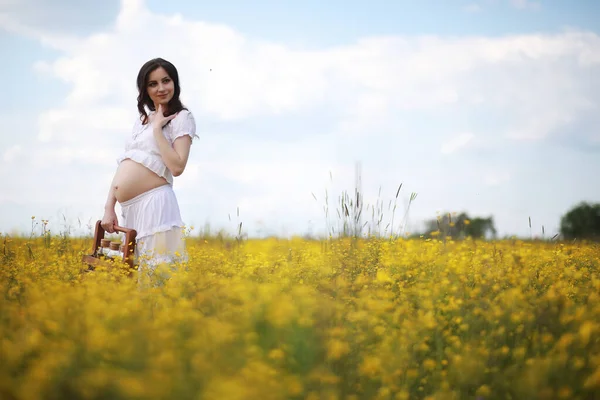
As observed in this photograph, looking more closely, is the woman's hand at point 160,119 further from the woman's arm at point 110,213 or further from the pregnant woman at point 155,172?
the woman's arm at point 110,213

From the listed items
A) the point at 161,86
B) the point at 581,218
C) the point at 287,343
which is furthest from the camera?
the point at 581,218

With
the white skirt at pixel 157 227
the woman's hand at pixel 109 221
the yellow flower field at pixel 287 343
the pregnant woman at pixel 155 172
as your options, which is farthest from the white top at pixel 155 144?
the yellow flower field at pixel 287 343

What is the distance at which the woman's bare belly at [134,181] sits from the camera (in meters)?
4.91

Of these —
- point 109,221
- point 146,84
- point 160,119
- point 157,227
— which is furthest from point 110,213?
point 146,84

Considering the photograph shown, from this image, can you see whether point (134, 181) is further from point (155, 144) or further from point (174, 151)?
point (174, 151)

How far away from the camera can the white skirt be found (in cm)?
478

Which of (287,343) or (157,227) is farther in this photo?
(157,227)

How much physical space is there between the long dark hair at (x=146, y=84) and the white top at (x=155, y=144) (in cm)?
18

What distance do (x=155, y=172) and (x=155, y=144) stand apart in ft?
0.76

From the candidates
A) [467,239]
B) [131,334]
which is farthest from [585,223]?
Result: [131,334]

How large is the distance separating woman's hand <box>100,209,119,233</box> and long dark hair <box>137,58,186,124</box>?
838mm

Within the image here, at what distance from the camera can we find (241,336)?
2812mm

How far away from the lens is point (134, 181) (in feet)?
16.1

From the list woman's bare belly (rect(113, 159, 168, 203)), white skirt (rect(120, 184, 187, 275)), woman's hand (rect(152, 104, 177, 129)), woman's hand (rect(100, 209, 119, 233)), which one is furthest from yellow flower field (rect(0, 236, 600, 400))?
woman's hand (rect(152, 104, 177, 129))
